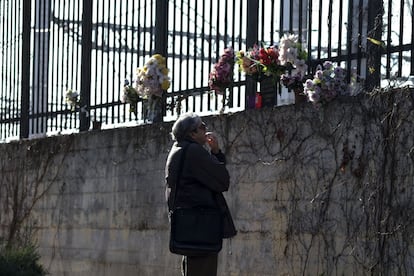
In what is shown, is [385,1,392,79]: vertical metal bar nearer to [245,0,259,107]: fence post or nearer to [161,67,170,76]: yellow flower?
[245,0,259,107]: fence post

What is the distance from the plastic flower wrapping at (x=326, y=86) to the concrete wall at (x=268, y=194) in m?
0.09

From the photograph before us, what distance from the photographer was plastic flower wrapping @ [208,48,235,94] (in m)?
9.99

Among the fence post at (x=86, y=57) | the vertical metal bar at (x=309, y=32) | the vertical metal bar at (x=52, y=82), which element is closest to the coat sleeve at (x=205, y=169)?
the vertical metal bar at (x=309, y=32)

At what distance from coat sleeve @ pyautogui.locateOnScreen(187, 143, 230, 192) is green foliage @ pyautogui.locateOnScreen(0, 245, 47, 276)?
1.81 m

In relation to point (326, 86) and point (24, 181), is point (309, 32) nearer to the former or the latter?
point (326, 86)

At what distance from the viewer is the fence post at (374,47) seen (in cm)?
868

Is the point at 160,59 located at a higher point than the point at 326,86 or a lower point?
higher

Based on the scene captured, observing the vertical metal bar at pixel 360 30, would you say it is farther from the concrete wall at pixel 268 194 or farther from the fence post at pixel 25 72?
the fence post at pixel 25 72

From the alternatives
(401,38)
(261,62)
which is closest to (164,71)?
(261,62)

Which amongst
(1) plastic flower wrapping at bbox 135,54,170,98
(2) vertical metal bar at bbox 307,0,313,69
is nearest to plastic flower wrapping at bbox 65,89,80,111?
(1) plastic flower wrapping at bbox 135,54,170,98

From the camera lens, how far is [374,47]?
873 cm

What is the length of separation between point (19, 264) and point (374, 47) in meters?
3.18

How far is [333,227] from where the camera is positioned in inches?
337

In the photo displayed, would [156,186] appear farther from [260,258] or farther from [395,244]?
[395,244]
